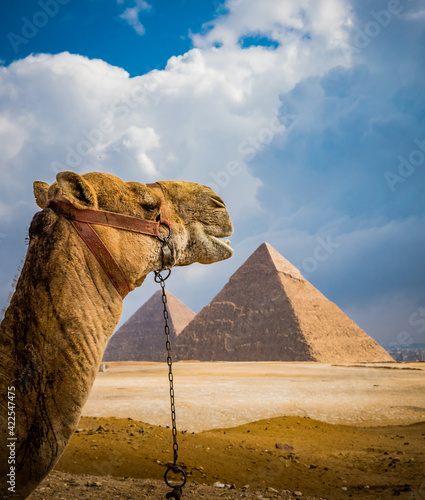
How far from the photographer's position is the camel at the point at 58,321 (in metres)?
1.52

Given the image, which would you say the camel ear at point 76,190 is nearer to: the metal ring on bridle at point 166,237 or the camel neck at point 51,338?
the camel neck at point 51,338

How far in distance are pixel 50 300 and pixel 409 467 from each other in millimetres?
5337

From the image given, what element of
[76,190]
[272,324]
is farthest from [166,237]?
[272,324]

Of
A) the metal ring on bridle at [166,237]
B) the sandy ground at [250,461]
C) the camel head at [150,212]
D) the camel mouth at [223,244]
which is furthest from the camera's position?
the sandy ground at [250,461]

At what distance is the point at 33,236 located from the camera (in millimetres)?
1727

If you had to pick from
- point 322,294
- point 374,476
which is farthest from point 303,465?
point 322,294

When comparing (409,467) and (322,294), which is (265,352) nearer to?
(322,294)

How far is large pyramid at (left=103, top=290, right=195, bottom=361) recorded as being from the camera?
129 m

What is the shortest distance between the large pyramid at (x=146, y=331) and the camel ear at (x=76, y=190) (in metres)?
124

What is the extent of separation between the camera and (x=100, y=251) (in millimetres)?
1747

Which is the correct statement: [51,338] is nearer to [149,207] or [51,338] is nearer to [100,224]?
[100,224]

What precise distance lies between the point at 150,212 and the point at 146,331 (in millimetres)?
138559

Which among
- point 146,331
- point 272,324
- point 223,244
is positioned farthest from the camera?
point 146,331

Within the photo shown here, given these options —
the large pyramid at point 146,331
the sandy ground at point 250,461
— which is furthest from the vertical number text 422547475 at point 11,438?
the large pyramid at point 146,331
